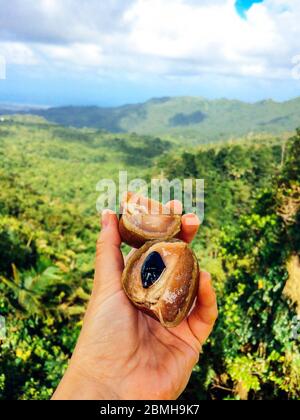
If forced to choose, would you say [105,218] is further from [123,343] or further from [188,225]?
[123,343]

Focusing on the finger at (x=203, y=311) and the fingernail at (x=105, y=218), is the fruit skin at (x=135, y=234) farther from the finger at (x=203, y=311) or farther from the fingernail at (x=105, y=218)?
the finger at (x=203, y=311)

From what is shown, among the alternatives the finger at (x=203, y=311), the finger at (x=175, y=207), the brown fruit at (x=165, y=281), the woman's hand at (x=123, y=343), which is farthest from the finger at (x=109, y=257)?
the finger at (x=203, y=311)

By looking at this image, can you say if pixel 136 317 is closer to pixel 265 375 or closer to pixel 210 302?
pixel 210 302

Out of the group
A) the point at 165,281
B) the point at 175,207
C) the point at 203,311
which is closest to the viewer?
the point at 165,281

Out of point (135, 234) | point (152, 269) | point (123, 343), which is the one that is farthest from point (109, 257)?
point (123, 343)
